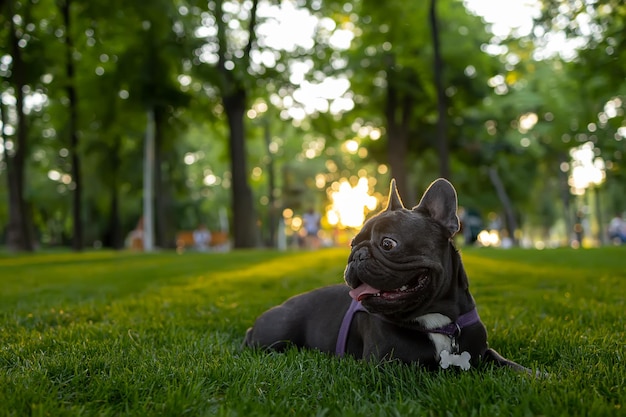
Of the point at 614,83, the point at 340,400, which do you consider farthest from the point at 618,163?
the point at 340,400

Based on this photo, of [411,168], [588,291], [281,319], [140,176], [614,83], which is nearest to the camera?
[281,319]

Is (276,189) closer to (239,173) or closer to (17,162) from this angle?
(239,173)

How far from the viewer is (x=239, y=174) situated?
2325 centimetres

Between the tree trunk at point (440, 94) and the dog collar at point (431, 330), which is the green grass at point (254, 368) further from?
the tree trunk at point (440, 94)

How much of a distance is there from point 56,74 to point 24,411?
24.2 metres

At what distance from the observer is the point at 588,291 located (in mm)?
7641

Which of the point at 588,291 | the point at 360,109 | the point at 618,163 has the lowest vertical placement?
the point at 588,291

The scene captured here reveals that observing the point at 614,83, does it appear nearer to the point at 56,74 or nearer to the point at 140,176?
the point at 56,74

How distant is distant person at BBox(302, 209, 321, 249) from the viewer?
29119 millimetres

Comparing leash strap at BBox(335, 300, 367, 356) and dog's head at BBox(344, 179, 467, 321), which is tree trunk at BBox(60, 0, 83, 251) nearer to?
leash strap at BBox(335, 300, 367, 356)

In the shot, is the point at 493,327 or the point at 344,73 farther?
the point at 344,73

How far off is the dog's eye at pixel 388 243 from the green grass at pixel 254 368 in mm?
721

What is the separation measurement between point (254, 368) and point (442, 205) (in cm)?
160

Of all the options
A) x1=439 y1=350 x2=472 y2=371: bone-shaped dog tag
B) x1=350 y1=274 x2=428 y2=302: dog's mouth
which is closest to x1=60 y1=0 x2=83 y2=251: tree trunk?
x1=350 y1=274 x2=428 y2=302: dog's mouth
